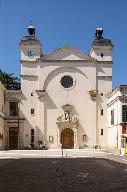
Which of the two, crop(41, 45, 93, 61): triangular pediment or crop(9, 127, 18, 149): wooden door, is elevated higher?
crop(41, 45, 93, 61): triangular pediment

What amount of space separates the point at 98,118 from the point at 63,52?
10.5 metres

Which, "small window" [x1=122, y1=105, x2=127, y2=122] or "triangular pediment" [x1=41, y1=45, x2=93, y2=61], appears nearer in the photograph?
"small window" [x1=122, y1=105, x2=127, y2=122]

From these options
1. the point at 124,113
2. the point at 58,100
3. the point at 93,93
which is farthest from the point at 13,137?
the point at 124,113

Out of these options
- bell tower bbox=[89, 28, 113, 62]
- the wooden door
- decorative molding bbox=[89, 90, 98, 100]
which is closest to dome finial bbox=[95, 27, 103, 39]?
bell tower bbox=[89, 28, 113, 62]

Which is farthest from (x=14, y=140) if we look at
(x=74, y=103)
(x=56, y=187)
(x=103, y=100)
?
(x=56, y=187)

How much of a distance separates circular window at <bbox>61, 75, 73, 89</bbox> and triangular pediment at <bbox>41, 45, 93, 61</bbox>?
2.83 m

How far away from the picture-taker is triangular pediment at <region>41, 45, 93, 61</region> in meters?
60.5

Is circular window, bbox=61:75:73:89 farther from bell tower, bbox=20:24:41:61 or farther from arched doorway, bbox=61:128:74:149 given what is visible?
arched doorway, bbox=61:128:74:149

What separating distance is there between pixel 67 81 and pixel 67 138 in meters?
8.02

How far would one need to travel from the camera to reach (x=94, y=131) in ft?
194

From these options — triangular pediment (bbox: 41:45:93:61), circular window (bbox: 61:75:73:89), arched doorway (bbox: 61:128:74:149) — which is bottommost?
arched doorway (bbox: 61:128:74:149)

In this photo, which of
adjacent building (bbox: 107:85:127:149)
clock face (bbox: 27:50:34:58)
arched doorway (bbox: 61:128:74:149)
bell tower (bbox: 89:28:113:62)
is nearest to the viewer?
adjacent building (bbox: 107:85:127:149)

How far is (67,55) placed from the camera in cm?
6066

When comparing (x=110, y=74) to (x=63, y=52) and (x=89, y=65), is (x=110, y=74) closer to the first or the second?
(x=89, y=65)
